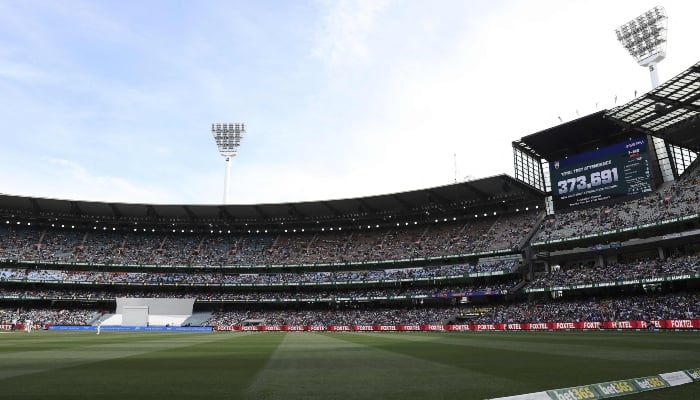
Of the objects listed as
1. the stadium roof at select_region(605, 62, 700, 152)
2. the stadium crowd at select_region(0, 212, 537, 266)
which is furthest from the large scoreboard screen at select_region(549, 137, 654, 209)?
the stadium crowd at select_region(0, 212, 537, 266)

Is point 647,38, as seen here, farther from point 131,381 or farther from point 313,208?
point 131,381

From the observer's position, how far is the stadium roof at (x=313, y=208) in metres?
71.3

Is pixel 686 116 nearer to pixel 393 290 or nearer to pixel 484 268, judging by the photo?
pixel 484 268

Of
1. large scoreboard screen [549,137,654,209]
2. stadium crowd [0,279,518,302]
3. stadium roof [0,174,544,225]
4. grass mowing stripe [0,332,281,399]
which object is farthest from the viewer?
stadium roof [0,174,544,225]

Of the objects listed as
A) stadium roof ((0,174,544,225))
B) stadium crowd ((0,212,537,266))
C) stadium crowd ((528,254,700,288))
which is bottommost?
stadium crowd ((528,254,700,288))

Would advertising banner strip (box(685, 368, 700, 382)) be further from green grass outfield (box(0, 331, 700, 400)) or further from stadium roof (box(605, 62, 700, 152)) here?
stadium roof (box(605, 62, 700, 152))

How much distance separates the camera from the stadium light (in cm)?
5812

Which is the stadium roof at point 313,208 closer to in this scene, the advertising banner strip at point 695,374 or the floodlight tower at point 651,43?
the floodlight tower at point 651,43

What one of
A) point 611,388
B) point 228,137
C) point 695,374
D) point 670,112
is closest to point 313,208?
point 228,137

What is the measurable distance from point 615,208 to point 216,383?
60280mm

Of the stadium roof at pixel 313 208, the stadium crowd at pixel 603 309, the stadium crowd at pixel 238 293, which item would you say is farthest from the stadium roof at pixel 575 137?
the stadium crowd at pixel 603 309

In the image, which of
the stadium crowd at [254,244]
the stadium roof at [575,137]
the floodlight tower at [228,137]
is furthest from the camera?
the floodlight tower at [228,137]

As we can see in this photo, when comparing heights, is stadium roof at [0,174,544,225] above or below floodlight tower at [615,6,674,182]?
below

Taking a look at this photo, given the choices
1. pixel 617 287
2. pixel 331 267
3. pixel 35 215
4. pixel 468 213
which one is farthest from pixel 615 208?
pixel 35 215
